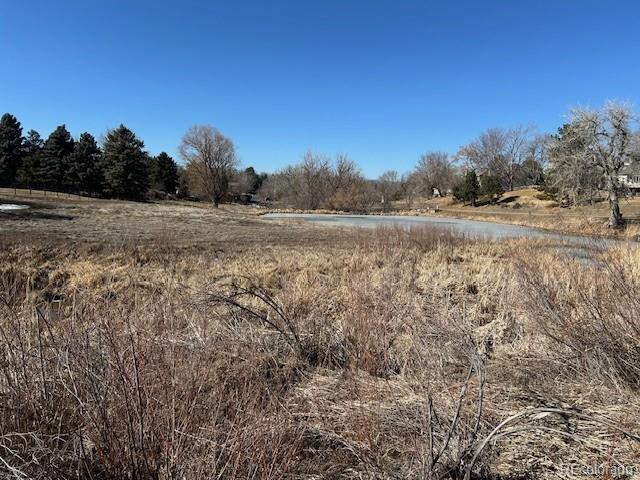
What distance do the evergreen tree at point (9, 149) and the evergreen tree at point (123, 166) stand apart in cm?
1290

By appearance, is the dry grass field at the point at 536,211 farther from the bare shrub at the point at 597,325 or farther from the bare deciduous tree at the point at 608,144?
the bare shrub at the point at 597,325

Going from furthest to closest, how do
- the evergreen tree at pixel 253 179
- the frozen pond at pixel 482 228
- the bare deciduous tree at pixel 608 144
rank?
the evergreen tree at pixel 253 179
the bare deciduous tree at pixel 608 144
the frozen pond at pixel 482 228

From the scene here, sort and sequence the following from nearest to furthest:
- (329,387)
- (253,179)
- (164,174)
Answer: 1. (329,387)
2. (164,174)
3. (253,179)

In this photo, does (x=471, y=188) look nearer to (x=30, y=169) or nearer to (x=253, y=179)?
(x=30, y=169)

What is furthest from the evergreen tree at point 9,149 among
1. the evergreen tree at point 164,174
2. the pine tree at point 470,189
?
the pine tree at point 470,189

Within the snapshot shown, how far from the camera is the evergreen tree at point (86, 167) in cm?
5953

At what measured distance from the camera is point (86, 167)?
60156 mm

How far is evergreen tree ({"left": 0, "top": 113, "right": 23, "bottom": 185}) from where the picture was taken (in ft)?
200

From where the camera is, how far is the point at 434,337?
169 inches

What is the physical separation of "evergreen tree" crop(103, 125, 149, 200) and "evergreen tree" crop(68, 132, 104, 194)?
1440 mm

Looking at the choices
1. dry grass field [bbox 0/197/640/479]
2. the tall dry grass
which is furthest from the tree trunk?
the tall dry grass

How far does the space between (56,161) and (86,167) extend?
3.89m

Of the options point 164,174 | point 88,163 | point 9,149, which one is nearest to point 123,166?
point 88,163

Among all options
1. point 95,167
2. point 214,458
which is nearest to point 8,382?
point 214,458
